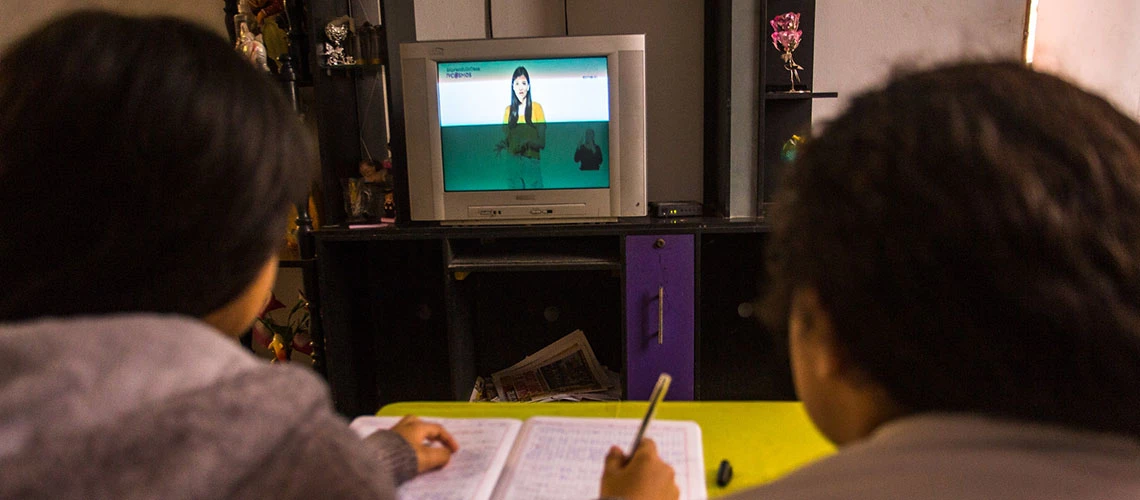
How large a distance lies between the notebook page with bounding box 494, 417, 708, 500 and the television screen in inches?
46.8

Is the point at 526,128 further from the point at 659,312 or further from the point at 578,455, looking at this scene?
the point at 578,455

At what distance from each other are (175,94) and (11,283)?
0.59 feet

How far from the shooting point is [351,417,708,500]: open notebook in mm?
799

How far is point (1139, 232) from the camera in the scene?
0.40 m

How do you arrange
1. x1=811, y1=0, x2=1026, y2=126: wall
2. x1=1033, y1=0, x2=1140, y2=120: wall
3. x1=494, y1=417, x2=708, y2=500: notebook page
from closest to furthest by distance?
1. x1=494, y1=417, x2=708, y2=500: notebook page
2. x1=1033, y1=0, x2=1140, y2=120: wall
3. x1=811, y1=0, x2=1026, y2=126: wall

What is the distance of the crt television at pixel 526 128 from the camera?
1.99 m

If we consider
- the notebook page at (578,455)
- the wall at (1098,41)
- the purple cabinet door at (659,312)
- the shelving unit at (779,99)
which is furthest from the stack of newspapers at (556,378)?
the wall at (1098,41)

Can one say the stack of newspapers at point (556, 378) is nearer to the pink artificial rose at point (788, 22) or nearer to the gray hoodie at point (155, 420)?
the pink artificial rose at point (788, 22)

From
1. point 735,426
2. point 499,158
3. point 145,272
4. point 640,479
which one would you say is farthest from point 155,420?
point 499,158

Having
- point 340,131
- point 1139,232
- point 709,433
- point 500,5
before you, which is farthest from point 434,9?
point 1139,232

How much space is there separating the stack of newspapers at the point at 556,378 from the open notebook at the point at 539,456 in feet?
4.36

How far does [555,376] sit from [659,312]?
0.52m

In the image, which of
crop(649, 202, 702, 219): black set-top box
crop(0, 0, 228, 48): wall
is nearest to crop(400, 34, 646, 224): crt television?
crop(649, 202, 702, 219): black set-top box

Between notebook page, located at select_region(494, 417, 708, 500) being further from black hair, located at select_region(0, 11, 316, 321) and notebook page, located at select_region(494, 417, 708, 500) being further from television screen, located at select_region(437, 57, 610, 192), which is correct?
television screen, located at select_region(437, 57, 610, 192)
